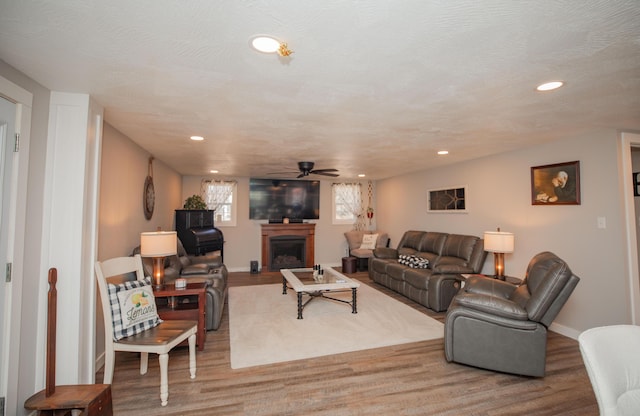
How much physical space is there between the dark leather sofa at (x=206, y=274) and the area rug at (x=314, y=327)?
11.9 inches

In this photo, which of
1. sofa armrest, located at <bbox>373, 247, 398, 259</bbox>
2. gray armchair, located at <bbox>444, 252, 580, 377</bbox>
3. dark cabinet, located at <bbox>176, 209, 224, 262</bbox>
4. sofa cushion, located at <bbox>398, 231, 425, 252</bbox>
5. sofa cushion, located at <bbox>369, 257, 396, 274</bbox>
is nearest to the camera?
gray armchair, located at <bbox>444, 252, 580, 377</bbox>

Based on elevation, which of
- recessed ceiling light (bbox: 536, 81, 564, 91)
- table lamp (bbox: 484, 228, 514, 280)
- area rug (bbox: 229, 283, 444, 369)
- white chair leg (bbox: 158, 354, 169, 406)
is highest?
recessed ceiling light (bbox: 536, 81, 564, 91)

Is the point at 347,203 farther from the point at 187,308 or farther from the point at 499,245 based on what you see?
the point at 187,308

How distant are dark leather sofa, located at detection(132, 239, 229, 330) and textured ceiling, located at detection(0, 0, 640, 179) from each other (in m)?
1.82

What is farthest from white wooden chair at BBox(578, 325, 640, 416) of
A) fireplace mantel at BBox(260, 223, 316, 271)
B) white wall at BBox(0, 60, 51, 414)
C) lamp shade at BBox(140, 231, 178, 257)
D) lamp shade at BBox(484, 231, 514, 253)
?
fireplace mantel at BBox(260, 223, 316, 271)

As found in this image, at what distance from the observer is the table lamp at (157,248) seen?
3.08m

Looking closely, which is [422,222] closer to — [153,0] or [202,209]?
[202,209]

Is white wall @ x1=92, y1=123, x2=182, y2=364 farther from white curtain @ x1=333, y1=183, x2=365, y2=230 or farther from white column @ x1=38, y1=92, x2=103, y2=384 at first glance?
white curtain @ x1=333, y1=183, x2=365, y2=230

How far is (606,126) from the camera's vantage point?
2992 millimetres

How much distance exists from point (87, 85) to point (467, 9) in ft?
8.14

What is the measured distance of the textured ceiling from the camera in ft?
4.16

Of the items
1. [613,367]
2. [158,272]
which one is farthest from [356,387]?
[158,272]

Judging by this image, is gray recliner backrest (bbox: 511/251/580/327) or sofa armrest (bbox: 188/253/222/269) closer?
gray recliner backrest (bbox: 511/251/580/327)

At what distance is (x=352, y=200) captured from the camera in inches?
311
